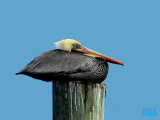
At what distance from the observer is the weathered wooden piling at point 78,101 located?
5195 mm

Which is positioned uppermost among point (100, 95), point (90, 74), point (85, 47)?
point (85, 47)

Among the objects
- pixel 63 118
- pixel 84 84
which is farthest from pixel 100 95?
pixel 63 118

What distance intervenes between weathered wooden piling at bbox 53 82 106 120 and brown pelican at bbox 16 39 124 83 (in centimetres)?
29

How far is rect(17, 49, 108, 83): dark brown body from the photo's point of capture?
18.3ft

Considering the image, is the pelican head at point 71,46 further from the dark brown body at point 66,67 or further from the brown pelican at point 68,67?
the dark brown body at point 66,67

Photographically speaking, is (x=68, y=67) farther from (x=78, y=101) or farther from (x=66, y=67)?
(x=78, y=101)

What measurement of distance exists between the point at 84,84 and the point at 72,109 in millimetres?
429

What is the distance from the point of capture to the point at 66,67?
566 centimetres

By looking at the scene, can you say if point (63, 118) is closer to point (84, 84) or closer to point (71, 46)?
point (84, 84)

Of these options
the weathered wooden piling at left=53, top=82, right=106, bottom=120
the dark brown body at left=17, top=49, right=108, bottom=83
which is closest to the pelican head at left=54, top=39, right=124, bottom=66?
the dark brown body at left=17, top=49, right=108, bottom=83

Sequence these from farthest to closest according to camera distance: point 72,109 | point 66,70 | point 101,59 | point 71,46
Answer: point 71,46, point 101,59, point 66,70, point 72,109

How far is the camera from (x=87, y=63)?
5738 millimetres

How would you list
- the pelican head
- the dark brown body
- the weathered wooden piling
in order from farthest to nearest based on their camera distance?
the pelican head, the dark brown body, the weathered wooden piling

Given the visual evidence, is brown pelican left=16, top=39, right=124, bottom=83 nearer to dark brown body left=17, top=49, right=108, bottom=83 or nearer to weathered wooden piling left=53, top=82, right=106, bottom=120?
dark brown body left=17, top=49, right=108, bottom=83
